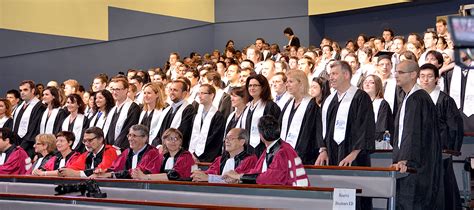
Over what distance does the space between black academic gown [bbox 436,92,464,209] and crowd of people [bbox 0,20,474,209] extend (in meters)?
0.01

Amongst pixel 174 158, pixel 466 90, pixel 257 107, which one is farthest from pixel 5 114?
pixel 466 90

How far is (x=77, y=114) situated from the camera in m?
10.6

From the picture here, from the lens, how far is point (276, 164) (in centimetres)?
683

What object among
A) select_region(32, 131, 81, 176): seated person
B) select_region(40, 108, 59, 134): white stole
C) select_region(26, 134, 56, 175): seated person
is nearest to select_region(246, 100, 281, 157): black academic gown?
select_region(32, 131, 81, 176): seated person

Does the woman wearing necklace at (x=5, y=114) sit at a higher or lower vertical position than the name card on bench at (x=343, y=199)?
higher

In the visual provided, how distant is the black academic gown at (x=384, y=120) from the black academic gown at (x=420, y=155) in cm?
156

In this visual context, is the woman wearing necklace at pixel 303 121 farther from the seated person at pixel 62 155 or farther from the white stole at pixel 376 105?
the seated person at pixel 62 155

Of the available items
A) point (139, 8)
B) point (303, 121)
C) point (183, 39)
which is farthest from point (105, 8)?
point (303, 121)

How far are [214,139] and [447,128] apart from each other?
108 inches

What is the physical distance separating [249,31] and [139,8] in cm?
301

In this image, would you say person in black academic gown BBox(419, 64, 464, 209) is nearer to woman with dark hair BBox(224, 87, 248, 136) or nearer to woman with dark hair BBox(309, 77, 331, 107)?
woman with dark hair BBox(309, 77, 331, 107)

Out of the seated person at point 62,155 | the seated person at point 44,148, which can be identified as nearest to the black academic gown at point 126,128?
the seated person at point 62,155

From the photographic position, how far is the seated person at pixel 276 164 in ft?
22.3

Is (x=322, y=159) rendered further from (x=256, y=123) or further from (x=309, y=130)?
(x=256, y=123)
